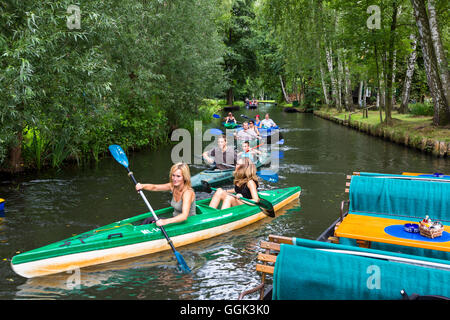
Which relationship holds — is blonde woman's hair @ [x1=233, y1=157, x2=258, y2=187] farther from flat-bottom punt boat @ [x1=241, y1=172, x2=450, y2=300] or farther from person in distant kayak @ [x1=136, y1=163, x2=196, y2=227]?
flat-bottom punt boat @ [x1=241, y1=172, x2=450, y2=300]

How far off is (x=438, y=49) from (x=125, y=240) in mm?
14118

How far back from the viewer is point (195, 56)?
56.4 feet

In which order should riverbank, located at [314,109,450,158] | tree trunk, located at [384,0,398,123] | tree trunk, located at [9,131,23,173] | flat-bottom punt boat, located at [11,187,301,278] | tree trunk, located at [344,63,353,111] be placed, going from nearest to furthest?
flat-bottom punt boat, located at [11,187,301,278] < tree trunk, located at [9,131,23,173] < riverbank, located at [314,109,450,158] < tree trunk, located at [384,0,398,123] < tree trunk, located at [344,63,353,111]

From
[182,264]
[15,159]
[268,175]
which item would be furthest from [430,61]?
[15,159]

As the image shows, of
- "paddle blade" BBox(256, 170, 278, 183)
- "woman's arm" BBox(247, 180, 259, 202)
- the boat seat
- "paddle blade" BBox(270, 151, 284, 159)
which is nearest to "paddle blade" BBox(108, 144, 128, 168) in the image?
the boat seat

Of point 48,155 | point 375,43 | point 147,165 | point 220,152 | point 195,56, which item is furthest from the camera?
point 375,43

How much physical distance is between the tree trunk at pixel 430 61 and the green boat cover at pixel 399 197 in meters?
11.1

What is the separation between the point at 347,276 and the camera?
3.09 m

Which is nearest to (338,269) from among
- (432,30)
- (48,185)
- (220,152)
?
(220,152)

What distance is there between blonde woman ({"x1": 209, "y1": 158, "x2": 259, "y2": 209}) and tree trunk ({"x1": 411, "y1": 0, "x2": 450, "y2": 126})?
11.5 m

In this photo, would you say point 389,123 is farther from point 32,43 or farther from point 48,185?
point 32,43

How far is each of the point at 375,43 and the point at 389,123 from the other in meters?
4.19

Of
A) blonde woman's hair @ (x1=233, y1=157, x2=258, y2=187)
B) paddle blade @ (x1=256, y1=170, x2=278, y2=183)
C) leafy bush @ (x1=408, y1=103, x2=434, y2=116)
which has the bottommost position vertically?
paddle blade @ (x1=256, y1=170, x2=278, y2=183)

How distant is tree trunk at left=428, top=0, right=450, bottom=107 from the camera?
574 inches
